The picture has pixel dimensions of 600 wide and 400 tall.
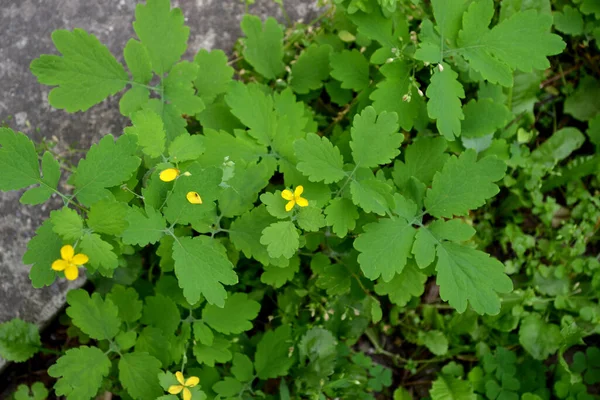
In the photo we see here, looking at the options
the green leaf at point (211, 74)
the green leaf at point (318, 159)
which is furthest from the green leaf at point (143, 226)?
the green leaf at point (211, 74)

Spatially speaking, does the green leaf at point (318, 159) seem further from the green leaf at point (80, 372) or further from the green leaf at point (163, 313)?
the green leaf at point (80, 372)

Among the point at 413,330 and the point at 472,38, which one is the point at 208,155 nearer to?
the point at 472,38

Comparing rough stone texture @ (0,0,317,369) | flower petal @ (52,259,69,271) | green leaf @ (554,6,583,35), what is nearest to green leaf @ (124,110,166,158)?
flower petal @ (52,259,69,271)

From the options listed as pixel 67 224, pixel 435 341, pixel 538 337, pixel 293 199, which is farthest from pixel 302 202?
pixel 538 337

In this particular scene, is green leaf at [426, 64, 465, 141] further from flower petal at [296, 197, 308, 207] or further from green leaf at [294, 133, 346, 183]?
flower petal at [296, 197, 308, 207]

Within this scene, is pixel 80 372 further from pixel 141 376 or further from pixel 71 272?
pixel 71 272
